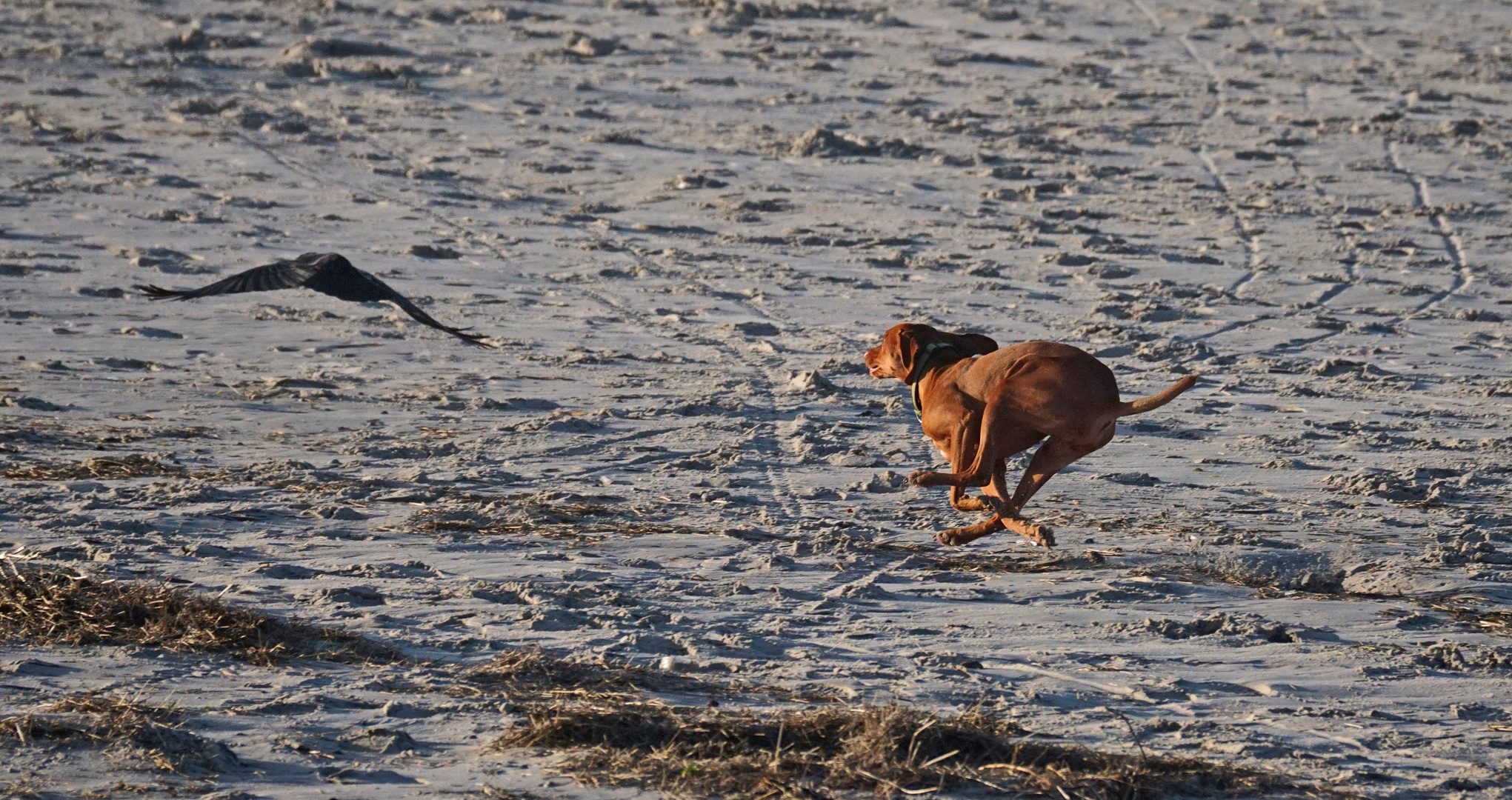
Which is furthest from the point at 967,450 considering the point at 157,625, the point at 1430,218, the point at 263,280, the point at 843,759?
the point at 1430,218

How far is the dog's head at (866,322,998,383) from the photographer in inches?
260

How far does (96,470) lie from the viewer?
23.1 feet

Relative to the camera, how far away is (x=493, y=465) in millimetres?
7461

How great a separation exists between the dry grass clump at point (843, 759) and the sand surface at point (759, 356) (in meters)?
0.17

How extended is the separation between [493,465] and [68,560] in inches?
79.6

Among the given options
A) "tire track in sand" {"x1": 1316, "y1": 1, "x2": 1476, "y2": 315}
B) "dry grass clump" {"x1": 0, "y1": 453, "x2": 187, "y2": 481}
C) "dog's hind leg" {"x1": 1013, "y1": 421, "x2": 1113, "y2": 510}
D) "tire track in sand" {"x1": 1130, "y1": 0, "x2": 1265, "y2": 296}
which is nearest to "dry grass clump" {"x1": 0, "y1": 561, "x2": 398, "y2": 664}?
"dry grass clump" {"x1": 0, "y1": 453, "x2": 187, "y2": 481}

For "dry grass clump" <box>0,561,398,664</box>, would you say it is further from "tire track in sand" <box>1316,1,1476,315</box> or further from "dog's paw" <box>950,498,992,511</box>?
"tire track in sand" <box>1316,1,1476,315</box>

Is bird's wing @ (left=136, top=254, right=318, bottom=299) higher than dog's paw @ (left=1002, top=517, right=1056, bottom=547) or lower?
higher

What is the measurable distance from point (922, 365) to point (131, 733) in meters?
3.38

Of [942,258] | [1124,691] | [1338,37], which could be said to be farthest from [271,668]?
[1338,37]

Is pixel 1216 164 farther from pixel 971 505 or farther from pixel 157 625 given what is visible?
pixel 157 625

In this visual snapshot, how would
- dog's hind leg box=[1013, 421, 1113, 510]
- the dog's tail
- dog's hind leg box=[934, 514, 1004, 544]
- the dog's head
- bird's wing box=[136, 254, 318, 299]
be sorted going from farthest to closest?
bird's wing box=[136, 254, 318, 299]
the dog's head
dog's hind leg box=[934, 514, 1004, 544]
dog's hind leg box=[1013, 421, 1113, 510]
the dog's tail

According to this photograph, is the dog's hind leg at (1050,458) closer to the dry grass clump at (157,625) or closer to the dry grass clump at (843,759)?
the dry grass clump at (843,759)

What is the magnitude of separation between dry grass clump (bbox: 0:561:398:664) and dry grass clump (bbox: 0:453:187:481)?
175cm
